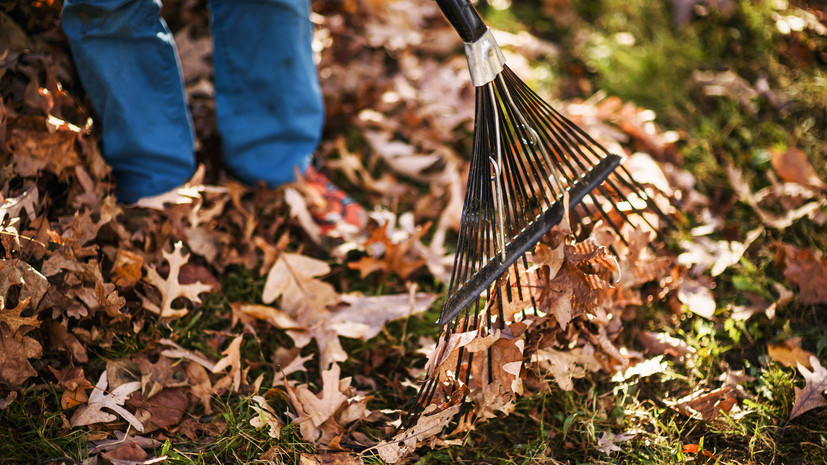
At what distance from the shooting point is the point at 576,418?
1.53 m

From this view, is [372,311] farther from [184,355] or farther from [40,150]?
[40,150]

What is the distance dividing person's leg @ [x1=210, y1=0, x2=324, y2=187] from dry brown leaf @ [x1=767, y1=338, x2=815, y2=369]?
163 cm

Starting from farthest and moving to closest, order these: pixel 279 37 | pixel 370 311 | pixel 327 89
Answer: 1. pixel 327 89
2. pixel 279 37
3. pixel 370 311

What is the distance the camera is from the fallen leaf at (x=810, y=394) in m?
1.45

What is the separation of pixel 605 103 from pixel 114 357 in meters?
2.10

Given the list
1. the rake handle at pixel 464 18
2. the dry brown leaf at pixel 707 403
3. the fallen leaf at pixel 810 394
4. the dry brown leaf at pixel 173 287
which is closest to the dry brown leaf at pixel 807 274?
the fallen leaf at pixel 810 394

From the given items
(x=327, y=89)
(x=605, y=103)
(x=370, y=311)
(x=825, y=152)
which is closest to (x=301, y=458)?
(x=370, y=311)

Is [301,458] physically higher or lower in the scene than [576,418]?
lower

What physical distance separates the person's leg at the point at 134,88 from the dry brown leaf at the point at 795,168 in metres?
2.13

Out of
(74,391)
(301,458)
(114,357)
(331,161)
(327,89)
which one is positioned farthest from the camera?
(327,89)

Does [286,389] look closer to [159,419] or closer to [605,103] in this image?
[159,419]

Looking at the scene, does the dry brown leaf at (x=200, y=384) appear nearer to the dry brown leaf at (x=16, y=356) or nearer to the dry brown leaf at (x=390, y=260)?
the dry brown leaf at (x=16, y=356)

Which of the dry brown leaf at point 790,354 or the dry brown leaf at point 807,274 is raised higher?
the dry brown leaf at point 807,274

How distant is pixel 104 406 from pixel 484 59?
128 cm
